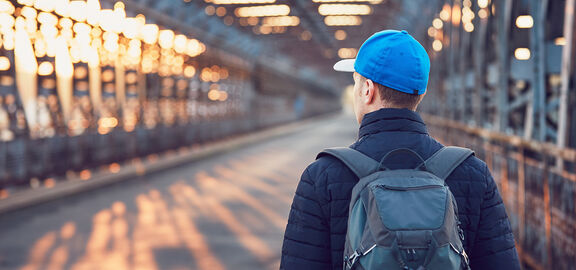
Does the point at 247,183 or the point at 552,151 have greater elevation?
the point at 552,151

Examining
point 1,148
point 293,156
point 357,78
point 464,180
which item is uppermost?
point 357,78

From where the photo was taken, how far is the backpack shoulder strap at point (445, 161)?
7.25 ft

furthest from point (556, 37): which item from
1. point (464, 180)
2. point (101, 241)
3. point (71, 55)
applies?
point (71, 55)

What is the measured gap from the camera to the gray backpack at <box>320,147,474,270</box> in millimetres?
1986

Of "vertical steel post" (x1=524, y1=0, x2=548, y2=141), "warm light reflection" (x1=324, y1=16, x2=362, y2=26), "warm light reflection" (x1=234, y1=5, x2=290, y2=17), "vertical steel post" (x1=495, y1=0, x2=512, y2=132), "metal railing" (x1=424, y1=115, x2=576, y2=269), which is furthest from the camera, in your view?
"warm light reflection" (x1=324, y1=16, x2=362, y2=26)

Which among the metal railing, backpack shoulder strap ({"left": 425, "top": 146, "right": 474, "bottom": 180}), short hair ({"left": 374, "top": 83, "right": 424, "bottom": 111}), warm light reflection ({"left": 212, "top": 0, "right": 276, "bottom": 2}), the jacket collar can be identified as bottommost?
the metal railing

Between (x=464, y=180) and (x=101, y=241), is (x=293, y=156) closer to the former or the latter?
(x=101, y=241)

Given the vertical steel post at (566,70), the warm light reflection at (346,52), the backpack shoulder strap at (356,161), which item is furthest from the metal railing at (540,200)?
the warm light reflection at (346,52)

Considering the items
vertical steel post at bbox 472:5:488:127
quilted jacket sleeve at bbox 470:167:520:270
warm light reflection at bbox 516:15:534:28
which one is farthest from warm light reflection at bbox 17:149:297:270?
quilted jacket sleeve at bbox 470:167:520:270

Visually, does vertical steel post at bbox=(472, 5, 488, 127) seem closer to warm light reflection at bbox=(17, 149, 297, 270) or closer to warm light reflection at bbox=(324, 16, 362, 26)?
warm light reflection at bbox=(17, 149, 297, 270)

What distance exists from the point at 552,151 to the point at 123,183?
11.4 m

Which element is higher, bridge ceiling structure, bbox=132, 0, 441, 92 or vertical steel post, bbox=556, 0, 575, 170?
bridge ceiling structure, bbox=132, 0, 441, 92

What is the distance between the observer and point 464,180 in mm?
2271

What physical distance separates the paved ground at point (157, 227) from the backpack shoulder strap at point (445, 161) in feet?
18.1
